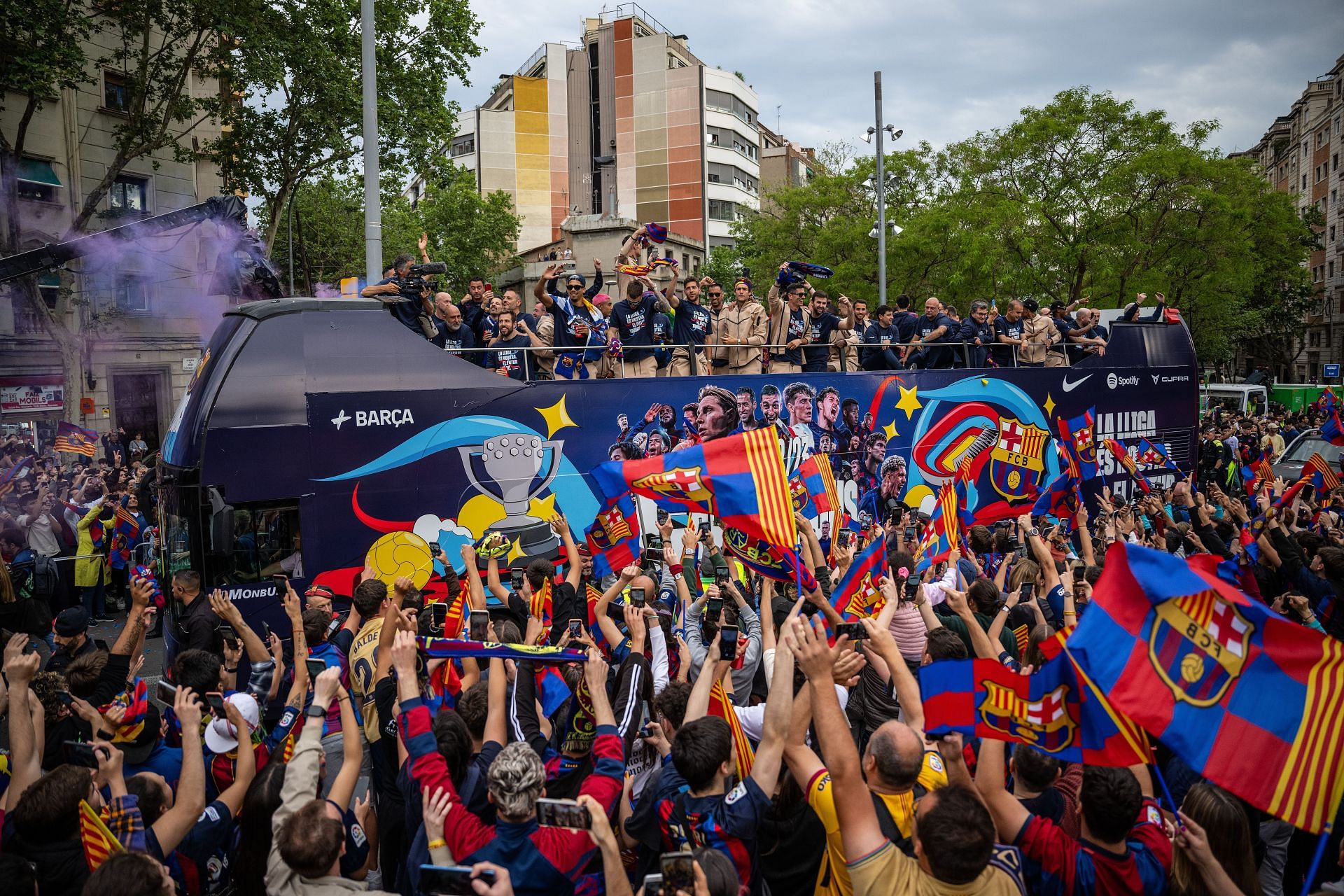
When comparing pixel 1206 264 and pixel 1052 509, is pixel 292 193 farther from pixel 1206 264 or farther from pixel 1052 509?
pixel 1206 264

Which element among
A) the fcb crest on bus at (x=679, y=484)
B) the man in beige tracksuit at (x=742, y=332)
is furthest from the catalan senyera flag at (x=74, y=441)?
the fcb crest on bus at (x=679, y=484)

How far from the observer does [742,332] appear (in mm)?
12016

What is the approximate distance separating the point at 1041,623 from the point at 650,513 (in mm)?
5760

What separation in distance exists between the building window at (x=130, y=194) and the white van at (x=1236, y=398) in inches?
1419

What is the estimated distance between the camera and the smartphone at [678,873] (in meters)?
2.69

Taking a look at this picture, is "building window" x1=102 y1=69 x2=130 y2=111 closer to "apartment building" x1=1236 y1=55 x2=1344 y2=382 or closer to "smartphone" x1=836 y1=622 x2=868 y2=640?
"smartphone" x1=836 y1=622 x2=868 y2=640

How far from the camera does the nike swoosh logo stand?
14.8m

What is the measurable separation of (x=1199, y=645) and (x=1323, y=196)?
76.8 m

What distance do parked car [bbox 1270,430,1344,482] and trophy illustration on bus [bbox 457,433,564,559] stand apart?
15.6 m

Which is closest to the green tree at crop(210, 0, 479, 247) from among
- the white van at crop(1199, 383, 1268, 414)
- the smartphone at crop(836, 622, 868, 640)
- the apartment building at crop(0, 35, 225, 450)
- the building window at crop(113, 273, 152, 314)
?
the apartment building at crop(0, 35, 225, 450)

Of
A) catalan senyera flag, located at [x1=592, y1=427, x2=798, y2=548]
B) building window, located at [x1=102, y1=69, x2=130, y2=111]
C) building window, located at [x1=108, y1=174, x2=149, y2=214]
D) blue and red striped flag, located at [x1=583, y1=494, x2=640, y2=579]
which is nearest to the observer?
catalan senyera flag, located at [x1=592, y1=427, x2=798, y2=548]

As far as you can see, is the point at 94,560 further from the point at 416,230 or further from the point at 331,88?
the point at 416,230

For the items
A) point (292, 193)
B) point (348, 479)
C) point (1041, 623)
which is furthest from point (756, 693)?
point (292, 193)

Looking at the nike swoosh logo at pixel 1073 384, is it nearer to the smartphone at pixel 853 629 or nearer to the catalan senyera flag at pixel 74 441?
the smartphone at pixel 853 629
